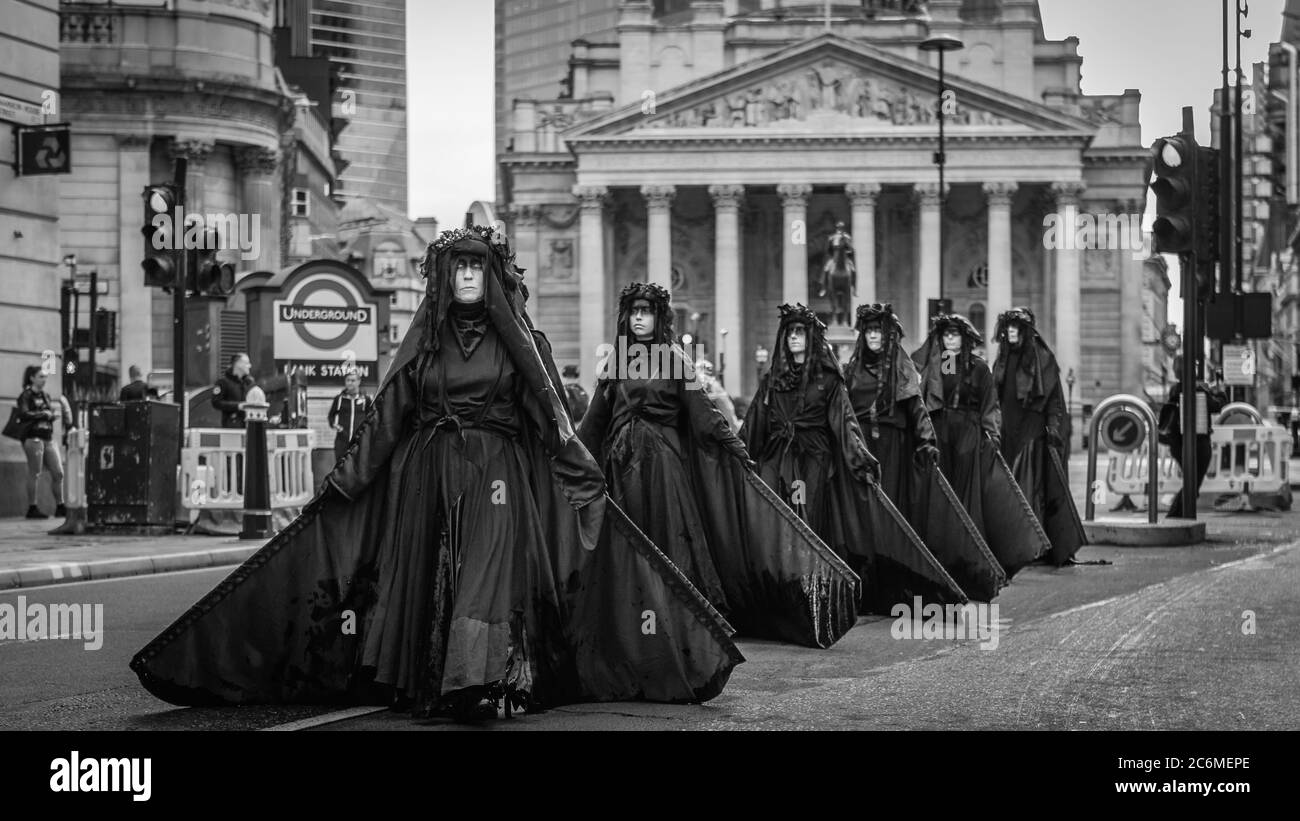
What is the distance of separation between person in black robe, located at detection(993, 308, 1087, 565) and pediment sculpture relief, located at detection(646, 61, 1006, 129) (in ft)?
225

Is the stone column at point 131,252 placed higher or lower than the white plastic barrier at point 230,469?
higher

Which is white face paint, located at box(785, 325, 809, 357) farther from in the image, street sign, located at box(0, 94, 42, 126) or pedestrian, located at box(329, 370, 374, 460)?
street sign, located at box(0, 94, 42, 126)

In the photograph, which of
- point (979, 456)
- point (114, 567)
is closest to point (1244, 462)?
point (979, 456)

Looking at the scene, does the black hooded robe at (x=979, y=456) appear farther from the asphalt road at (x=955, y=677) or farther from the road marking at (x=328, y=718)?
the road marking at (x=328, y=718)

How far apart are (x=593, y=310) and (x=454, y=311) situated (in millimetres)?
78870

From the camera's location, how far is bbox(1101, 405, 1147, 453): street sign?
69.9ft

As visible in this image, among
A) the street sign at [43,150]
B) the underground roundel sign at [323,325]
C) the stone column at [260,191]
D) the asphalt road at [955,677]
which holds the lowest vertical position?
the asphalt road at [955,677]

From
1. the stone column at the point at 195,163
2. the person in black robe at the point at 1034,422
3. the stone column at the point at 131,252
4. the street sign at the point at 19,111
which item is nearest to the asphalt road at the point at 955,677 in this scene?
the person in black robe at the point at 1034,422

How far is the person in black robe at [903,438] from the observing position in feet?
44.5

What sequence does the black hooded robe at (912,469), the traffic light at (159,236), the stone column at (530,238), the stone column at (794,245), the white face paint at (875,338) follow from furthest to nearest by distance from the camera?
the stone column at (530,238), the stone column at (794,245), the traffic light at (159,236), the white face paint at (875,338), the black hooded robe at (912,469)

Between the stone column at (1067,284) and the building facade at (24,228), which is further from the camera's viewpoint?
the stone column at (1067,284)

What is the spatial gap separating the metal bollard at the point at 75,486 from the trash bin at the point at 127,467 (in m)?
0.10

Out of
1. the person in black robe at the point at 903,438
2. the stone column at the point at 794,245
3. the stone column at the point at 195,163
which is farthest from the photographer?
the stone column at the point at 794,245
